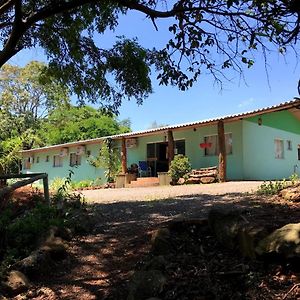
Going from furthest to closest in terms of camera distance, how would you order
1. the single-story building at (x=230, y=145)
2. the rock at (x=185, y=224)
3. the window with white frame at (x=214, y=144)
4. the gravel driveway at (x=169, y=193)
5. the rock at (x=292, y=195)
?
the window with white frame at (x=214, y=144)
the single-story building at (x=230, y=145)
the gravel driveway at (x=169, y=193)
the rock at (x=292, y=195)
the rock at (x=185, y=224)

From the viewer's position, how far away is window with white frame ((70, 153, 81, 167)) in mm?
29477

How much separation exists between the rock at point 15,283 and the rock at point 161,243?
1.51 meters

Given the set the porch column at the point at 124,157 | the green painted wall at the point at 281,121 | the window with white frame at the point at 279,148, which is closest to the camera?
the green painted wall at the point at 281,121

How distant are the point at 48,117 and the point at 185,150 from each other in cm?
2468

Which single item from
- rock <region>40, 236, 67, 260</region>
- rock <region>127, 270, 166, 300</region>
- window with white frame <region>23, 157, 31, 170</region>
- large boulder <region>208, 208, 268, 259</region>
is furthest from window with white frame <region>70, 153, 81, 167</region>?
rock <region>127, 270, 166, 300</region>

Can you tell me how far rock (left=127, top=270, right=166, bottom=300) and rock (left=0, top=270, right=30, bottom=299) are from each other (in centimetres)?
139

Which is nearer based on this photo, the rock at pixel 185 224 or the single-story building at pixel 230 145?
the rock at pixel 185 224

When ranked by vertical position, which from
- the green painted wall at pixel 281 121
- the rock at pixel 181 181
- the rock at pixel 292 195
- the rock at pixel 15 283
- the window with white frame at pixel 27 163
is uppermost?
the green painted wall at pixel 281 121

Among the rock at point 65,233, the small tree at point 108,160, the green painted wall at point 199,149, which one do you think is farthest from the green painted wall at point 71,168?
the rock at point 65,233

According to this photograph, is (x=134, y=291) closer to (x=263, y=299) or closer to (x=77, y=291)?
(x=77, y=291)

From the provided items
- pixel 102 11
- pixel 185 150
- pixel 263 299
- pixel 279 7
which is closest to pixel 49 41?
pixel 102 11

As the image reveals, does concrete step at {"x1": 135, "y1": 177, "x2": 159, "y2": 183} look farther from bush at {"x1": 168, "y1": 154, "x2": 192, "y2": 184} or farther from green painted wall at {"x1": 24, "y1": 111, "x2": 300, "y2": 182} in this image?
green painted wall at {"x1": 24, "y1": 111, "x2": 300, "y2": 182}

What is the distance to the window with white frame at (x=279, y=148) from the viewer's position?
858 inches

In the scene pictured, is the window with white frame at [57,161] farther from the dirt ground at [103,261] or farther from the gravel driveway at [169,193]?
the dirt ground at [103,261]
